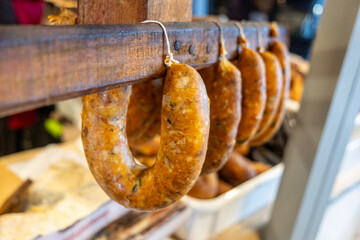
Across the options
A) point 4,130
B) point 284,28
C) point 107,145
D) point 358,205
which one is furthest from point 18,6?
point 358,205

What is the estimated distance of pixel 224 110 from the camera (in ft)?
1.72

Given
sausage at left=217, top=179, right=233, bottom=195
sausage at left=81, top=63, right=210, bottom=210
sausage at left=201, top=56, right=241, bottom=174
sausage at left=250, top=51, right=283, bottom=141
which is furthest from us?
sausage at left=217, top=179, right=233, bottom=195

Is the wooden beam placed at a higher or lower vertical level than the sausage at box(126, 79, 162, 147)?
higher

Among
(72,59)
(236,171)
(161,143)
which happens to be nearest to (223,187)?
(236,171)

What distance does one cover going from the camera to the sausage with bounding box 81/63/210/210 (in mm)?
387

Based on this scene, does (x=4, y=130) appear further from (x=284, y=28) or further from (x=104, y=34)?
(x=104, y=34)

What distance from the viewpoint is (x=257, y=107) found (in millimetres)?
582

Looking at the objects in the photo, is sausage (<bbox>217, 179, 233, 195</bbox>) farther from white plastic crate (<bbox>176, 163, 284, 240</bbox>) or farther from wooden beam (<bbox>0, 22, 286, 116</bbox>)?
wooden beam (<bbox>0, 22, 286, 116</bbox>)

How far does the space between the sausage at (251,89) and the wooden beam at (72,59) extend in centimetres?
20

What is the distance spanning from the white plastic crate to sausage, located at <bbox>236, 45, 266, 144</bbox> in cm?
61

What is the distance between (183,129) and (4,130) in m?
2.00

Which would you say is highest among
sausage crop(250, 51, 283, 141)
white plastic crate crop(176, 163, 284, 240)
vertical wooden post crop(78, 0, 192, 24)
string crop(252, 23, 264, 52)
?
vertical wooden post crop(78, 0, 192, 24)

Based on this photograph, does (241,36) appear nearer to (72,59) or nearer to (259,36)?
(259,36)

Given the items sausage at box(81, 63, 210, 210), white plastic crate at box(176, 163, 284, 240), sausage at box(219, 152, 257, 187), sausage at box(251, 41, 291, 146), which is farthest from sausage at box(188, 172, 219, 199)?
sausage at box(81, 63, 210, 210)
